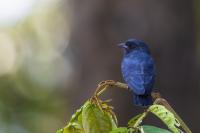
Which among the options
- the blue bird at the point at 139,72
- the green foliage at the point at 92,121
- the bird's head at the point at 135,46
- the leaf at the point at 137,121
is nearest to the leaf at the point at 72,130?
the green foliage at the point at 92,121

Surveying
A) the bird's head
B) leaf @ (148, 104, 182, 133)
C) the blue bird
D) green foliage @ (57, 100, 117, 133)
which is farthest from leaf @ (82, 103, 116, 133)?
the bird's head

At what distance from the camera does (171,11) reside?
18.2 feet

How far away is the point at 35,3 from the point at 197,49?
23.8 ft

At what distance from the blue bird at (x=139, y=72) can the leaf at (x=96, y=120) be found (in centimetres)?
81

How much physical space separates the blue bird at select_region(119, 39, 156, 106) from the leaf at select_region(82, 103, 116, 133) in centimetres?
81

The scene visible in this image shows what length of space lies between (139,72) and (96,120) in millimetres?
1167

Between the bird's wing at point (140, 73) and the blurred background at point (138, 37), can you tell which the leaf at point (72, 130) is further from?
the blurred background at point (138, 37)

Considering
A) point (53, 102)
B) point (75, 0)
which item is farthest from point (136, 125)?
point (53, 102)

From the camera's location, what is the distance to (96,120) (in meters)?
1.64

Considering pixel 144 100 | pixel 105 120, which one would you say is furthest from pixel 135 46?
pixel 105 120

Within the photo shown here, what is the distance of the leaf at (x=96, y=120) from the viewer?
1618mm

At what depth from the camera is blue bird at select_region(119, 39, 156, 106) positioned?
2517mm

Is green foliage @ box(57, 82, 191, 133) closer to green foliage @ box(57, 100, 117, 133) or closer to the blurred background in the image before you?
green foliage @ box(57, 100, 117, 133)

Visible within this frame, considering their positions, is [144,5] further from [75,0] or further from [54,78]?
[54,78]
